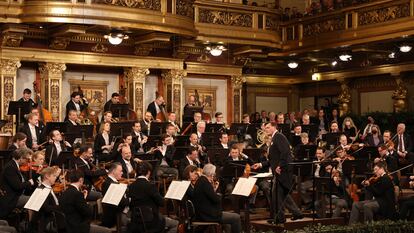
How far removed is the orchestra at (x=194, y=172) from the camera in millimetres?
10555

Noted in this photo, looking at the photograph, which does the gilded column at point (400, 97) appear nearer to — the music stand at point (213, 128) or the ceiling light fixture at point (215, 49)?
the ceiling light fixture at point (215, 49)

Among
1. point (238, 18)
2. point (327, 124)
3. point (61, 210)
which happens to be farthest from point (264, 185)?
point (238, 18)

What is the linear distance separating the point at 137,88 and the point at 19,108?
4.92 meters

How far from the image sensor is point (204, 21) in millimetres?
20547

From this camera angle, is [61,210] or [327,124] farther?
[327,124]

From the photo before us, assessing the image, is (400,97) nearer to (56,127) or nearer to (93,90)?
(93,90)

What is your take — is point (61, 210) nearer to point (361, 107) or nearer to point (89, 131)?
point (89, 131)

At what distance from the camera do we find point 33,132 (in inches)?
567

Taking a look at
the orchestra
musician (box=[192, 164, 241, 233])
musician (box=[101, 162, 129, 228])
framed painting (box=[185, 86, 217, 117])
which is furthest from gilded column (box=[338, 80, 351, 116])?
musician (box=[101, 162, 129, 228])

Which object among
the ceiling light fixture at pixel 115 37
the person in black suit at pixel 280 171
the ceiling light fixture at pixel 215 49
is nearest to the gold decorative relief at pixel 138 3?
the ceiling light fixture at pixel 115 37

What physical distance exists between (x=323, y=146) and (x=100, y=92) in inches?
284

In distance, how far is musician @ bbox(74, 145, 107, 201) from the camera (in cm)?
1216

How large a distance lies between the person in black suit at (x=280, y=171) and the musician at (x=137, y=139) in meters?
3.50

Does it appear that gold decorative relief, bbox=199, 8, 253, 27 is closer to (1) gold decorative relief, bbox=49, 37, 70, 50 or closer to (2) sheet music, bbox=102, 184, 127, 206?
(1) gold decorative relief, bbox=49, 37, 70, 50
